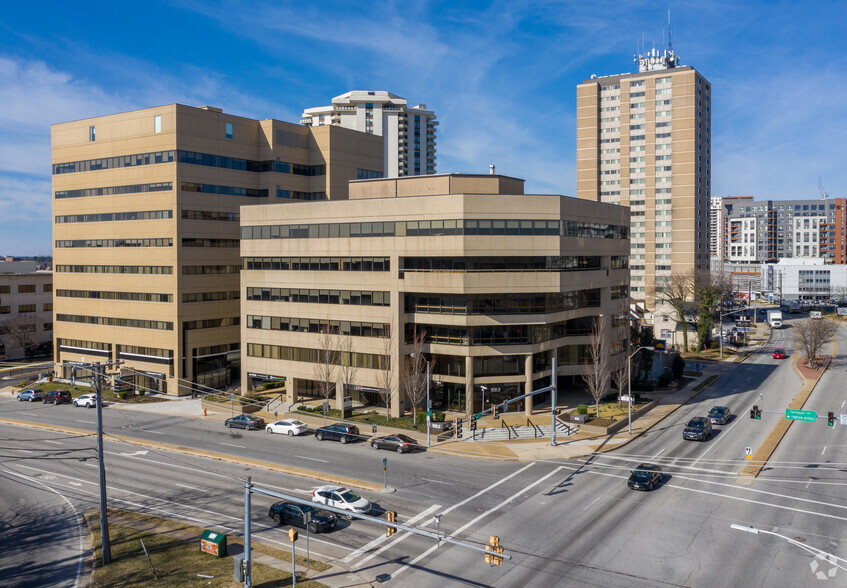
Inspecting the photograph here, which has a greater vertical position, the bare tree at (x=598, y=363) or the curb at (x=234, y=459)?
the bare tree at (x=598, y=363)

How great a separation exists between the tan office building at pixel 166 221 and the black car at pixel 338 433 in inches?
1102

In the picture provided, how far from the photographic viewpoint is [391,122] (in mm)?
178500

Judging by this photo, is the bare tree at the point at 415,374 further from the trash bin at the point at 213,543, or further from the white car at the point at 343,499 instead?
the trash bin at the point at 213,543

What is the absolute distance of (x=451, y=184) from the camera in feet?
209

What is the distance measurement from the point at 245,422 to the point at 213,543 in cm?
2993

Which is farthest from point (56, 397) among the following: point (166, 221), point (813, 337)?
point (813, 337)

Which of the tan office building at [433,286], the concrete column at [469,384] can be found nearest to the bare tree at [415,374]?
the tan office building at [433,286]

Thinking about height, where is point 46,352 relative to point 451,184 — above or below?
below

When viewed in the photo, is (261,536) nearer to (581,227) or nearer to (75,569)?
(75,569)

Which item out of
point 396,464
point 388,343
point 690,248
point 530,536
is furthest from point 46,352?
point 690,248

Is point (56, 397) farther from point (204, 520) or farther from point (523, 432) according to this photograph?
point (523, 432)

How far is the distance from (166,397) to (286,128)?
38344 millimetres

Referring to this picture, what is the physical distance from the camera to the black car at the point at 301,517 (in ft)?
113

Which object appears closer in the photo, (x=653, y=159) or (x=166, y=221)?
(x=166, y=221)
